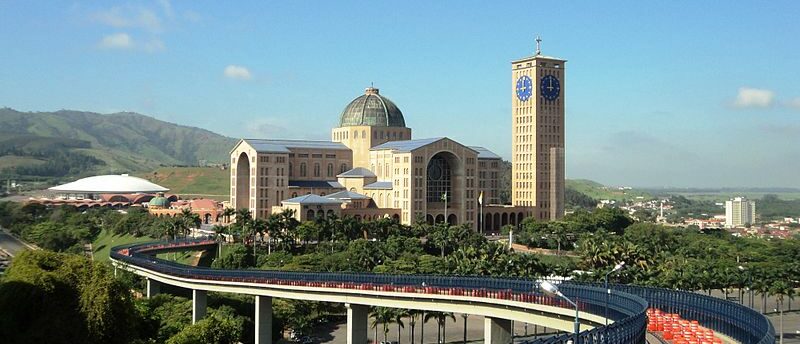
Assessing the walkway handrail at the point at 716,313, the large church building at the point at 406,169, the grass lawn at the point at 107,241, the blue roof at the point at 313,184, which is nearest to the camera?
the walkway handrail at the point at 716,313

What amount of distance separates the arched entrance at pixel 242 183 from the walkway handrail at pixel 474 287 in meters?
49.2

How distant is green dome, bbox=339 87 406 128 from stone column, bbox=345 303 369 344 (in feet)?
292

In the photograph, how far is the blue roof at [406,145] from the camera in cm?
15112

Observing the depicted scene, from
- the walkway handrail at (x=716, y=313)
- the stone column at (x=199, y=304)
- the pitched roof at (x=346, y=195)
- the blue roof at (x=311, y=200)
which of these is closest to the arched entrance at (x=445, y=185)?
the pitched roof at (x=346, y=195)

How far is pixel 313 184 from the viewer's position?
15762 centimetres

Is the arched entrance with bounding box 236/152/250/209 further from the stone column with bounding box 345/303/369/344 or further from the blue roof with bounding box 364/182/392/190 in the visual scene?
the stone column with bounding box 345/303/369/344

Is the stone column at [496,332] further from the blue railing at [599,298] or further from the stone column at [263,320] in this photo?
the stone column at [263,320]

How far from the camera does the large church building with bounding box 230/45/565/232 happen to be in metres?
151

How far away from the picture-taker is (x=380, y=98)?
166000mm

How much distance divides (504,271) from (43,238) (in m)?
100

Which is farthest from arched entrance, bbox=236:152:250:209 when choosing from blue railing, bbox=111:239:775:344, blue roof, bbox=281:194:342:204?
blue railing, bbox=111:239:775:344

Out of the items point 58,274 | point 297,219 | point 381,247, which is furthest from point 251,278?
point 297,219

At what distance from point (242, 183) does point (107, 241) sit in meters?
28.7

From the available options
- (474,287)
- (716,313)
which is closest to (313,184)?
(474,287)
